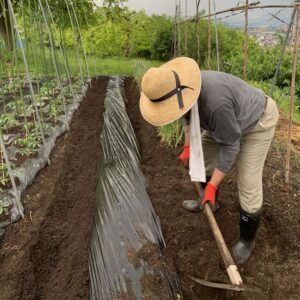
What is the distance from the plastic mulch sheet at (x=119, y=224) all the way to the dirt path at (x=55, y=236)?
0.07 meters

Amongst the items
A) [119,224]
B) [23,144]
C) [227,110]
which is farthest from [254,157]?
[23,144]

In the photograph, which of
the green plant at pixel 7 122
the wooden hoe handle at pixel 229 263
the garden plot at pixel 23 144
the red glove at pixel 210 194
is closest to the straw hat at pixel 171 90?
the red glove at pixel 210 194

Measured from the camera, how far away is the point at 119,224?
247 centimetres

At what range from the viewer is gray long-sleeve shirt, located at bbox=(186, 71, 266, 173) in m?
1.70

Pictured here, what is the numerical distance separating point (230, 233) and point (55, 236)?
1.12 m

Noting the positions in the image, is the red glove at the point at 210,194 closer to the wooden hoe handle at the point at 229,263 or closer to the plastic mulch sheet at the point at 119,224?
the wooden hoe handle at the point at 229,263

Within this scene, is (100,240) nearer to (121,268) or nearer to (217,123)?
(121,268)

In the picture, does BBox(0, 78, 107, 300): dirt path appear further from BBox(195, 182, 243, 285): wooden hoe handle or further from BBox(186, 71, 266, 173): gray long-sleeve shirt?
BBox(186, 71, 266, 173): gray long-sleeve shirt

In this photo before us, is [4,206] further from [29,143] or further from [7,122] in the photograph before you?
[7,122]

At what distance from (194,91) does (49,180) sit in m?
1.88

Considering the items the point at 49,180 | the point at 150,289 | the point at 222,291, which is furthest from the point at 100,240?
the point at 49,180

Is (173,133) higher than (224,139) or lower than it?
lower

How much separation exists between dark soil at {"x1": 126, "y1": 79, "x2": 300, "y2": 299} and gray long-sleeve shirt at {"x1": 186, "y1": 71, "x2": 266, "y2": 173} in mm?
633

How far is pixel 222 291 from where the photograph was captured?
1.93 metres
